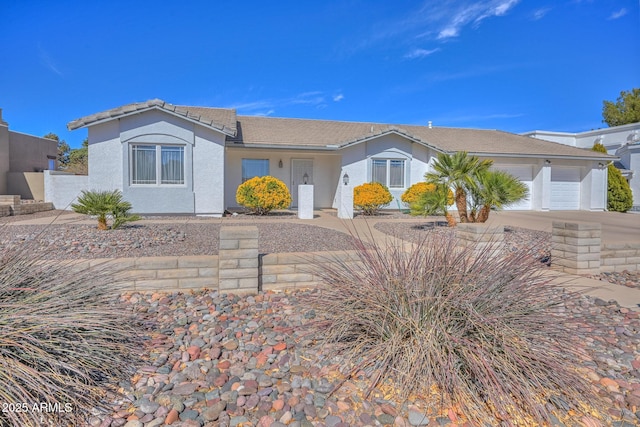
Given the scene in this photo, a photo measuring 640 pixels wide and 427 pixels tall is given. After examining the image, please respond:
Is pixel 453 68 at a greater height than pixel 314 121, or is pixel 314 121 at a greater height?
pixel 453 68

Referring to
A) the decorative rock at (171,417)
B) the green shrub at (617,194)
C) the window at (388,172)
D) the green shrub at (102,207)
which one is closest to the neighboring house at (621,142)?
the green shrub at (617,194)

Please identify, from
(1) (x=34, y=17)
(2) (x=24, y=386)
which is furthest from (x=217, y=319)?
(1) (x=34, y=17)

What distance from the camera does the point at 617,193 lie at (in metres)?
21.4

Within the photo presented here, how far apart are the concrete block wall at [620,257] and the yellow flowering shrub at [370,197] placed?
9401mm

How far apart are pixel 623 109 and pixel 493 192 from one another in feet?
141

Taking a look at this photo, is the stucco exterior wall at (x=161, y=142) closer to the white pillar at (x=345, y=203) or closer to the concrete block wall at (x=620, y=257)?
the white pillar at (x=345, y=203)

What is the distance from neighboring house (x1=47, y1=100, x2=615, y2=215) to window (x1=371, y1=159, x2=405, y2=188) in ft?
0.16

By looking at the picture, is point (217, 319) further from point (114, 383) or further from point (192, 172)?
point (192, 172)

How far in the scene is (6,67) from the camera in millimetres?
17234

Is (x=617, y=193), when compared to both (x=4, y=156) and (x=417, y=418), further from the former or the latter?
(x=4, y=156)

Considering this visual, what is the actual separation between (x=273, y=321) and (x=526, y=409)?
8.33ft

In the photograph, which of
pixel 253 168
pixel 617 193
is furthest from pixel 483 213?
pixel 617 193

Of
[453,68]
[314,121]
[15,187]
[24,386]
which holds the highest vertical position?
[453,68]

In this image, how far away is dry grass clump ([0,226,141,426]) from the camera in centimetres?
232
